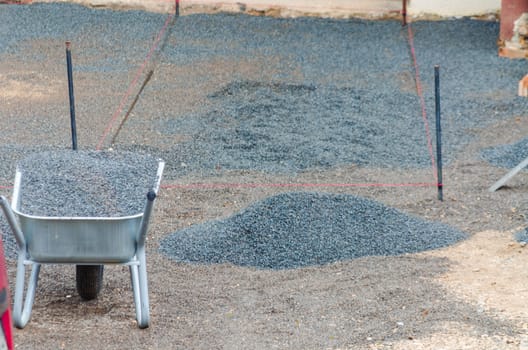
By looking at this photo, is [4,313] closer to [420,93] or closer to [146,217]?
[146,217]

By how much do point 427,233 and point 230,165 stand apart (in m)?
2.22

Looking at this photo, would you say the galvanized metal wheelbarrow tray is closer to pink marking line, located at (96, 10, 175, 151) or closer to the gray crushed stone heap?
the gray crushed stone heap

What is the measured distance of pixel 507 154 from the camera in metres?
8.82

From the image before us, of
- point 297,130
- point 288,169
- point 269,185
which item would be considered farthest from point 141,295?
point 297,130

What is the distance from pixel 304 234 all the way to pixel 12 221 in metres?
2.14

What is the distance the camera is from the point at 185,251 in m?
6.62

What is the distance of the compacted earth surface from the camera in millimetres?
5582

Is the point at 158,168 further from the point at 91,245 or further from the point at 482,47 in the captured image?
Result: the point at 482,47

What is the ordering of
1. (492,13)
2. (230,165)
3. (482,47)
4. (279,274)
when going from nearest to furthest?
(279,274)
(230,165)
(482,47)
(492,13)

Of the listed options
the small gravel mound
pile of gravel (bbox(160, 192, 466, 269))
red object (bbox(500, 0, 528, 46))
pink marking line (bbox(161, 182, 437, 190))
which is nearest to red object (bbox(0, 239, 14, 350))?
pile of gravel (bbox(160, 192, 466, 269))

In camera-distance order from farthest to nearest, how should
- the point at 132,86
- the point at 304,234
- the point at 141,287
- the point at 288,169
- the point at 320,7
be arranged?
1. the point at 320,7
2. the point at 132,86
3. the point at 288,169
4. the point at 304,234
5. the point at 141,287

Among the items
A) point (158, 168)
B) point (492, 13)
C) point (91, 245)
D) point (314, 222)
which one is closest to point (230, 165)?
point (314, 222)

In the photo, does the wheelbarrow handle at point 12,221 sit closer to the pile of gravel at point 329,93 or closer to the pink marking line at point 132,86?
the pile of gravel at point 329,93

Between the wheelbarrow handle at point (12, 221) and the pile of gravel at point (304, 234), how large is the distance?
55.5 inches
